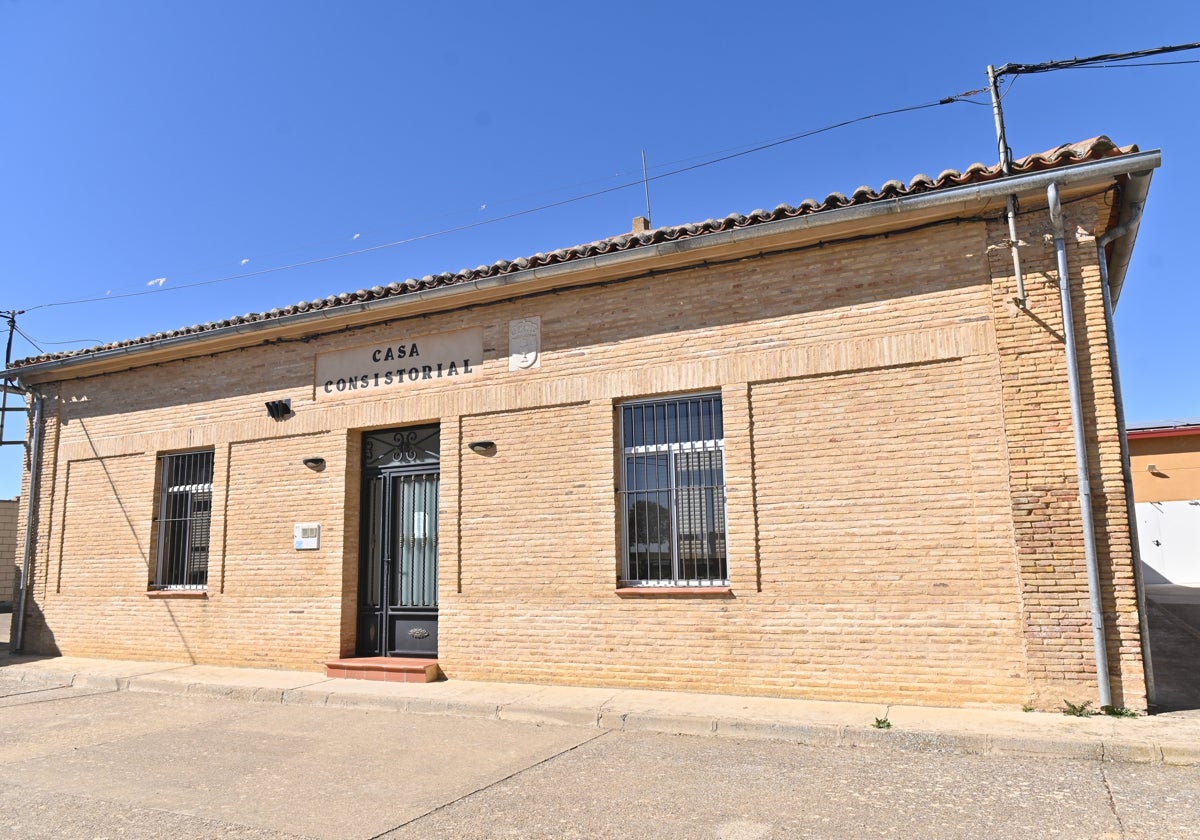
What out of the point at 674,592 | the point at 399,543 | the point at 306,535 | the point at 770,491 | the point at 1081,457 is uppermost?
the point at 1081,457

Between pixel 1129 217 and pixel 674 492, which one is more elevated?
pixel 1129 217

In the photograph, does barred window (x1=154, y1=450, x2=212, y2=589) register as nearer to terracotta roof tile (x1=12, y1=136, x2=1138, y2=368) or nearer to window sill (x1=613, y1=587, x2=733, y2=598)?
terracotta roof tile (x1=12, y1=136, x2=1138, y2=368)

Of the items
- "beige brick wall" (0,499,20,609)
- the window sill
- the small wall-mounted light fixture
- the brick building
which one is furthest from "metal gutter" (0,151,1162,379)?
"beige brick wall" (0,499,20,609)

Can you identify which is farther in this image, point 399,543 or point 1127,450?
point 399,543

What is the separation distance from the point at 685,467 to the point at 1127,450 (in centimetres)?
361

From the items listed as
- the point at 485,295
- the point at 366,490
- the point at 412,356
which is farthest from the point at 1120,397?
the point at 366,490

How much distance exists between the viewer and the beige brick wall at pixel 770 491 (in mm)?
6613

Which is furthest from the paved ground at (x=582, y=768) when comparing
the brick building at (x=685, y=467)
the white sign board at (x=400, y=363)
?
the white sign board at (x=400, y=363)

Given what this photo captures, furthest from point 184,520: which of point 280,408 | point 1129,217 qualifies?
point 1129,217

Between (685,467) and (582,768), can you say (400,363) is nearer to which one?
(685,467)

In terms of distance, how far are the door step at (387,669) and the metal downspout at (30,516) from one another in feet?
18.3

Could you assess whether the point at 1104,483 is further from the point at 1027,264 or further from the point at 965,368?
the point at 1027,264

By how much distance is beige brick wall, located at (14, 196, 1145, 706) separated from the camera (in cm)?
661

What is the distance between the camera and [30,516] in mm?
11938
